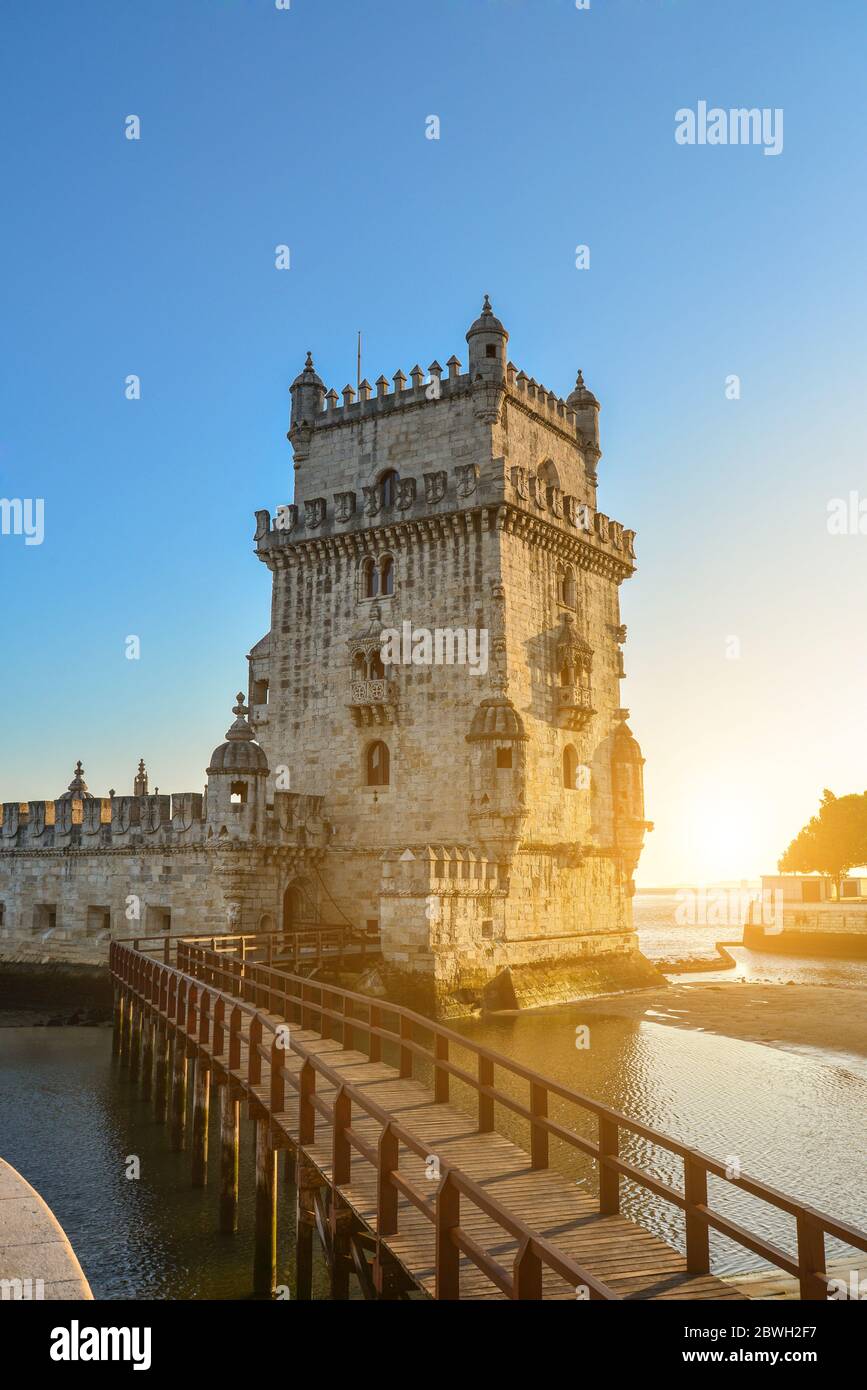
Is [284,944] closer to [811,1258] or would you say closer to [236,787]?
[236,787]

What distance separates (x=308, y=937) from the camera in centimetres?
3105

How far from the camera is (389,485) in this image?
124ft

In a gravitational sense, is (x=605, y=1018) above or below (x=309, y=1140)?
below

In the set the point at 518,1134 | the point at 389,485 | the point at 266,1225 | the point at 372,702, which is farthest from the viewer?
the point at 389,485

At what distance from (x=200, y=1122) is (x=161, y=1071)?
5.43 m

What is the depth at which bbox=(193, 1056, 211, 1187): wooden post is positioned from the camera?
629 inches

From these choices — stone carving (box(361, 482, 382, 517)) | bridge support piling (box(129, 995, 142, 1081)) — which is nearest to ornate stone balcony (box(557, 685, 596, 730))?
stone carving (box(361, 482, 382, 517))

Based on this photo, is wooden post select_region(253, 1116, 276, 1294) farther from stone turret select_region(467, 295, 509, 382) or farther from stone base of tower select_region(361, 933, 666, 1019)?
stone turret select_region(467, 295, 509, 382)

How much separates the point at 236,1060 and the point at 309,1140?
372cm

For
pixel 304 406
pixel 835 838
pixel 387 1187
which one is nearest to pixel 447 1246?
pixel 387 1187

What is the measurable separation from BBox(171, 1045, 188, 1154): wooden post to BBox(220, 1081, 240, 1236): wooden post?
12.1 ft
